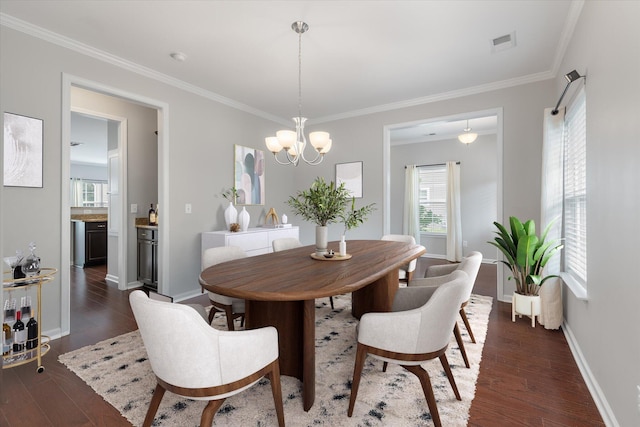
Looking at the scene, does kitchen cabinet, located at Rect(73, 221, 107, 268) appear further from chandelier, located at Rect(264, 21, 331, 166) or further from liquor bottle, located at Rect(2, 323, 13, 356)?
chandelier, located at Rect(264, 21, 331, 166)

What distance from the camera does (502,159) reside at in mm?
3750

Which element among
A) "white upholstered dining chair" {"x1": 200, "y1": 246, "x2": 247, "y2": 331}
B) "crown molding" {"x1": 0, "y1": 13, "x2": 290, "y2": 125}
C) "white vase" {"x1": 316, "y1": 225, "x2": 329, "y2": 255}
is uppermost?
"crown molding" {"x1": 0, "y1": 13, "x2": 290, "y2": 125}

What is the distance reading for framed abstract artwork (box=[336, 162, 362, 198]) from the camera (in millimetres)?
4918

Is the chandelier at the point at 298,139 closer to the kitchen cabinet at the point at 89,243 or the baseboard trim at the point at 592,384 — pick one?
the baseboard trim at the point at 592,384


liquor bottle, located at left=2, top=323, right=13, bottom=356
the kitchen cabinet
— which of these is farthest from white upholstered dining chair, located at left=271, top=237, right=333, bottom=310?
the kitchen cabinet

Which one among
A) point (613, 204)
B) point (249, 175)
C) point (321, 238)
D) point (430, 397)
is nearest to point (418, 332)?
point (430, 397)

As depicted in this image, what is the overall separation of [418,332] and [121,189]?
14.6 ft

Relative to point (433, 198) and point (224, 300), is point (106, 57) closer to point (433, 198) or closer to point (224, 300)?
point (224, 300)

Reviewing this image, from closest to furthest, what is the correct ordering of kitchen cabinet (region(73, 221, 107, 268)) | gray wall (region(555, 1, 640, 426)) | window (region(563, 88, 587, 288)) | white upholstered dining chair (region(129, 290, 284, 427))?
white upholstered dining chair (region(129, 290, 284, 427)), gray wall (region(555, 1, 640, 426)), window (region(563, 88, 587, 288)), kitchen cabinet (region(73, 221, 107, 268))

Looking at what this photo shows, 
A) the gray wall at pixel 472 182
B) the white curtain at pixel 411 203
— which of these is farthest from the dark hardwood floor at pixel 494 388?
the white curtain at pixel 411 203

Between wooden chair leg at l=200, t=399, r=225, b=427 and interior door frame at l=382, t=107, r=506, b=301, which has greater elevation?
interior door frame at l=382, t=107, r=506, b=301

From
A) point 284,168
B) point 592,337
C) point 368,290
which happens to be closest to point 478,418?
point 592,337

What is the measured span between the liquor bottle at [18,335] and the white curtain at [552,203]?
4.31m

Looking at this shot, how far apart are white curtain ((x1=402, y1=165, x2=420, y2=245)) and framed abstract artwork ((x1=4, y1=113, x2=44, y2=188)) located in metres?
6.16
